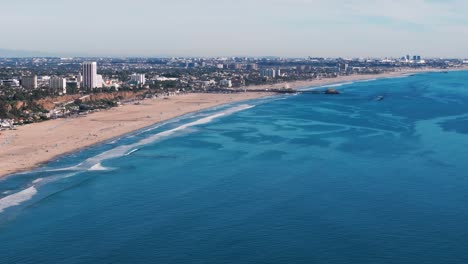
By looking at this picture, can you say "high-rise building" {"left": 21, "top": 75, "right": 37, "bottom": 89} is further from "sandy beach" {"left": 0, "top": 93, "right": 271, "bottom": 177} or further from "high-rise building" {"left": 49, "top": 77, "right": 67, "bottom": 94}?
"sandy beach" {"left": 0, "top": 93, "right": 271, "bottom": 177}

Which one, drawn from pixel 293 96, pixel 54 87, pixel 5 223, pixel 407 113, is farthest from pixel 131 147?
pixel 293 96

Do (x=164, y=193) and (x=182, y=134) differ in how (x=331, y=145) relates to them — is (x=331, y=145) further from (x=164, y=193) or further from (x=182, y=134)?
(x=164, y=193)

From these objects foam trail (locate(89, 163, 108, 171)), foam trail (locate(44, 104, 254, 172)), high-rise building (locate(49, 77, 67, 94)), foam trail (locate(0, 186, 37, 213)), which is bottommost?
foam trail (locate(0, 186, 37, 213))

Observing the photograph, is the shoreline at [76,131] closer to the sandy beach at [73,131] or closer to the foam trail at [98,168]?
the sandy beach at [73,131]

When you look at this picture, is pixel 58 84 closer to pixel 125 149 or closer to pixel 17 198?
pixel 125 149

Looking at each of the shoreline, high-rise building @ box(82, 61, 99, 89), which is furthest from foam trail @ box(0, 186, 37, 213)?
high-rise building @ box(82, 61, 99, 89)

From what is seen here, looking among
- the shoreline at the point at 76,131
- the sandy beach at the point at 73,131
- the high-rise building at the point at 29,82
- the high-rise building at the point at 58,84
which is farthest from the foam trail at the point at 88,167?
the high-rise building at the point at 29,82
